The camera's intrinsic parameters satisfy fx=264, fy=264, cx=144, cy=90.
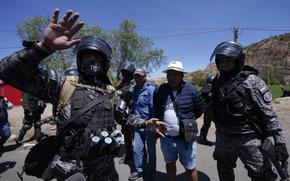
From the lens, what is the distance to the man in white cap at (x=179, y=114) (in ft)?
11.4

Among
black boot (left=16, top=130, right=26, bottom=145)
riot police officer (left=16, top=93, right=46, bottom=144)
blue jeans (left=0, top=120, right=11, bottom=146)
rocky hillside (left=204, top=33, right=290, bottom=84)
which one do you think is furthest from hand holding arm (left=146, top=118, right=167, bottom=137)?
rocky hillside (left=204, top=33, right=290, bottom=84)

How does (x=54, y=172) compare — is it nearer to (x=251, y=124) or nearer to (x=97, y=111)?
(x=97, y=111)

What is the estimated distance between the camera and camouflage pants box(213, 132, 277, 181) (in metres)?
2.83

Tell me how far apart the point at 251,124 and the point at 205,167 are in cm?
216

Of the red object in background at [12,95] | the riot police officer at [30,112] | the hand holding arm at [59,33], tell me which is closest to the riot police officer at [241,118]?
the hand holding arm at [59,33]

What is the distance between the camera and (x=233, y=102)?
2984 mm

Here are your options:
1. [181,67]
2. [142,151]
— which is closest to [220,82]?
[181,67]

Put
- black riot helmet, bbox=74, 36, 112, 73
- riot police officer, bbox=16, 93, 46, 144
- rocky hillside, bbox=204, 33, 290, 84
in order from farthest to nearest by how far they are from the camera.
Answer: rocky hillside, bbox=204, 33, 290, 84
riot police officer, bbox=16, 93, 46, 144
black riot helmet, bbox=74, 36, 112, 73

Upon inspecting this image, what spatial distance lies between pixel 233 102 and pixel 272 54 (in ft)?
363

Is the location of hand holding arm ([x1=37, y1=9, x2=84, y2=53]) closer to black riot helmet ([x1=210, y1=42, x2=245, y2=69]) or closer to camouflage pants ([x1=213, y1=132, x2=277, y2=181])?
black riot helmet ([x1=210, y1=42, x2=245, y2=69])

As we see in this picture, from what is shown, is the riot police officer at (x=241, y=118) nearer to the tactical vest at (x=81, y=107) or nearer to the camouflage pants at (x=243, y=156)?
the camouflage pants at (x=243, y=156)

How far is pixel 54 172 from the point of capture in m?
2.04

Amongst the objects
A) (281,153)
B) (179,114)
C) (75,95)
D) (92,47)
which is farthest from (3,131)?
(281,153)

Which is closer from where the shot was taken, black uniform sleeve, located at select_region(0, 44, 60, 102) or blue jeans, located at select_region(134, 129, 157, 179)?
black uniform sleeve, located at select_region(0, 44, 60, 102)
